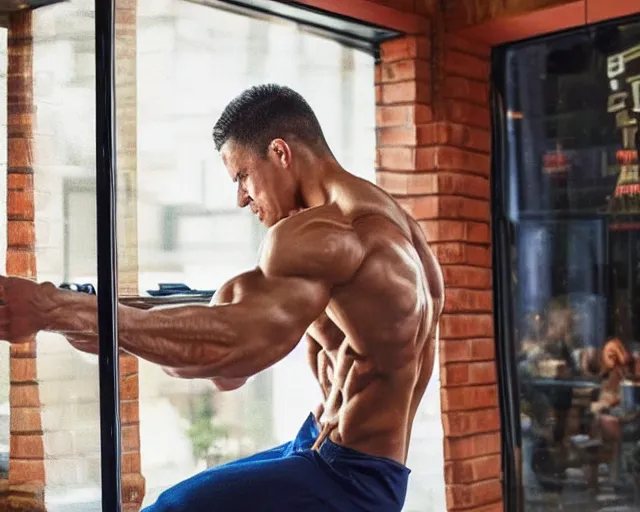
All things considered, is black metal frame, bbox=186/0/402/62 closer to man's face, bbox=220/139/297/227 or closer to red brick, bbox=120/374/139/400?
man's face, bbox=220/139/297/227

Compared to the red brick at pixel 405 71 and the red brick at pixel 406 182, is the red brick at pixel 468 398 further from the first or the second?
the red brick at pixel 405 71

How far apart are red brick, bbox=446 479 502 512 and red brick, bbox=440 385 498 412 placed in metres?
0.26

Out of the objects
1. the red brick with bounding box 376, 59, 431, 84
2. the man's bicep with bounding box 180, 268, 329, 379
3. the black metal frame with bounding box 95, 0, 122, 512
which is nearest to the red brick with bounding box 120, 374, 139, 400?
the man's bicep with bounding box 180, 268, 329, 379

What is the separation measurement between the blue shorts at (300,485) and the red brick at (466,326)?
2.84 ft

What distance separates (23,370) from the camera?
1685mm

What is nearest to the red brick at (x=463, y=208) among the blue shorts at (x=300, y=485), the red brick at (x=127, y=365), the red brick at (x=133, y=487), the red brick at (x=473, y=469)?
the red brick at (x=473, y=469)

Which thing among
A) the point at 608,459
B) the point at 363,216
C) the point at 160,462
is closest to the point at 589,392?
the point at 608,459

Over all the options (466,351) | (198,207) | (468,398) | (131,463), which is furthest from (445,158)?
(131,463)

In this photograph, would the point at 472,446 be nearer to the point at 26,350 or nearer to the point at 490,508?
the point at 490,508

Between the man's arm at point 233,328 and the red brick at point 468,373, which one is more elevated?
the man's arm at point 233,328

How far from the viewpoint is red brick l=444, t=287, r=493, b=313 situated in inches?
124

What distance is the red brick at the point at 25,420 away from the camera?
66.1 inches

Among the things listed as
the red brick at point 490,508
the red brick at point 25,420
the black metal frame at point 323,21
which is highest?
the black metal frame at point 323,21

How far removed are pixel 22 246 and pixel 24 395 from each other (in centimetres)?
27
